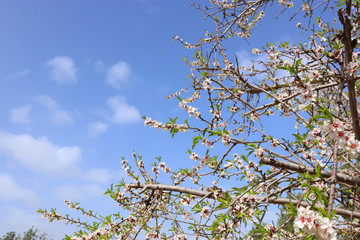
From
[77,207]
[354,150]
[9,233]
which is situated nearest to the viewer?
[354,150]

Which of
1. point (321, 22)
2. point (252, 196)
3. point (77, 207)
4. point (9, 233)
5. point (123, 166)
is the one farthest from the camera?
point (9, 233)

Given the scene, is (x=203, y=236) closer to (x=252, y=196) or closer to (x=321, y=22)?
(x=252, y=196)

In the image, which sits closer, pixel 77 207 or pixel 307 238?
pixel 307 238

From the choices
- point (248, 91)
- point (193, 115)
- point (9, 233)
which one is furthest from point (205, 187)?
point (9, 233)

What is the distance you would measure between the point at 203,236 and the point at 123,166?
182cm

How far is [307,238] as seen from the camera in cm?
157

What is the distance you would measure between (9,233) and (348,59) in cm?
5299

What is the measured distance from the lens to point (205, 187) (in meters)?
4.16

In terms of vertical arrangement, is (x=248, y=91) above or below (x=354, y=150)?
above

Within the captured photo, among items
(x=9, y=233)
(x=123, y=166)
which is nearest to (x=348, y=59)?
(x=123, y=166)

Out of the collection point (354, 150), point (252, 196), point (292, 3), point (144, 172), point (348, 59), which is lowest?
point (252, 196)

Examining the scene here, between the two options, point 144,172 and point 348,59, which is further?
point 144,172

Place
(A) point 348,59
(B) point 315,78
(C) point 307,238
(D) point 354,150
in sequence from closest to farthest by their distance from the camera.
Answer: (C) point 307,238
(D) point 354,150
(A) point 348,59
(B) point 315,78

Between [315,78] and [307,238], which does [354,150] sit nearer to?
[307,238]
